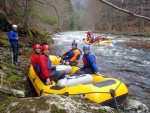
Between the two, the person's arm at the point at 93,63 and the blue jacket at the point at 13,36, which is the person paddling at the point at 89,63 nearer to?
the person's arm at the point at 93,63

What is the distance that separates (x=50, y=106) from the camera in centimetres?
300

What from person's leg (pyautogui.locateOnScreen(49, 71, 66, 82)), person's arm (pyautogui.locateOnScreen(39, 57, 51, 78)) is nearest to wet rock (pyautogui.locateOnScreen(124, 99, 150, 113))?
person's leg (pyautogui.locateOnScreen(49, 71, 66, 82))

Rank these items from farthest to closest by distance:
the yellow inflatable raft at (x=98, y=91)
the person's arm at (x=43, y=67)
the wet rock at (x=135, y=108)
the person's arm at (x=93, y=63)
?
1. the person's arm at (x=93, y=63)
2. the person's arm at (x=43, y=67)
3. the wet rock at (x=135, y=108)
4. the yellow inflatable raft at (x=98, y=91)

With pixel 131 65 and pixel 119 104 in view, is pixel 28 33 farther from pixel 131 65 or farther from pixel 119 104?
pixel 119 104

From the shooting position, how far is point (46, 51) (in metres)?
5.89

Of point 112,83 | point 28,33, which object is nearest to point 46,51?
point 112,83

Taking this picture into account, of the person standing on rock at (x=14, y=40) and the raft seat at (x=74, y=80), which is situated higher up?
the person standing on rock at (x=14, y=40)

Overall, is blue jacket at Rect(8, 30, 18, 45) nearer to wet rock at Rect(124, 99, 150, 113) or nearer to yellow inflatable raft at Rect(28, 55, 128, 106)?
yellow inflatable raft at Rect(28, 55, 128, 106)

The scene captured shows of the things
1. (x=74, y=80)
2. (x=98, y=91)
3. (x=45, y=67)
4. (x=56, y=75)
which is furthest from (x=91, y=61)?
(x=98, y=91)

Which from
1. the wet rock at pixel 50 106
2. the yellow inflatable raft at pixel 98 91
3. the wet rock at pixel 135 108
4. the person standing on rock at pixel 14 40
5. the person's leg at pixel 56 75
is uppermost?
the person standing on rock at pixel 14 40

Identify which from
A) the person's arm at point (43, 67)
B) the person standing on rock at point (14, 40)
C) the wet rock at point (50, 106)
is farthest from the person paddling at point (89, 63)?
the wet rock at point (50, 106)

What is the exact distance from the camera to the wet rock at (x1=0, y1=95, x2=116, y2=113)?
9.68ft

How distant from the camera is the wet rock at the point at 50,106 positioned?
2.95 metres

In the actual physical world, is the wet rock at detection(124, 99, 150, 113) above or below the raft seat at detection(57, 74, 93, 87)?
below
